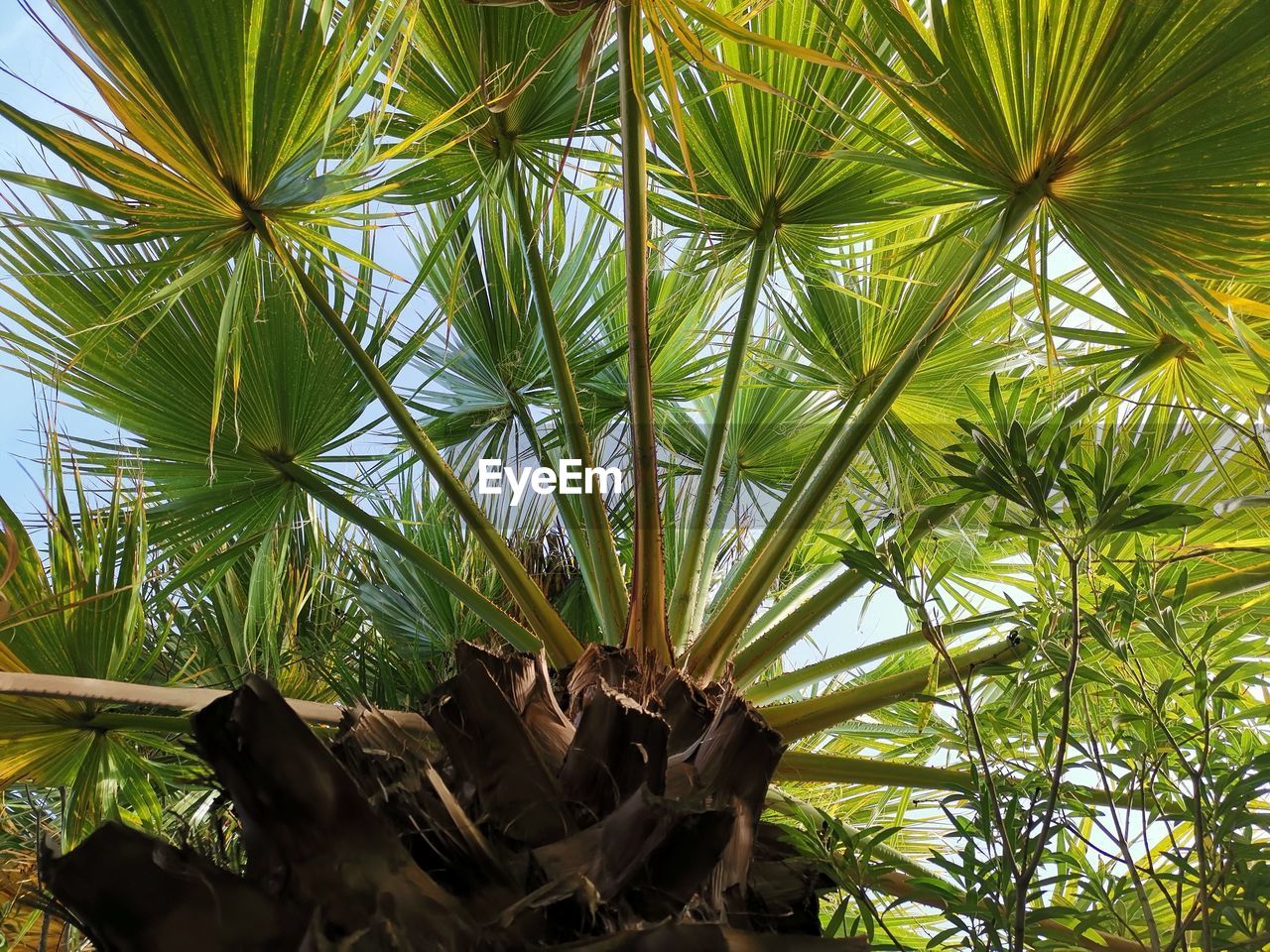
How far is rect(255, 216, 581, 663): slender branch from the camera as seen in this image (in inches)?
65.9

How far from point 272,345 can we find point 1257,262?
6.70ft

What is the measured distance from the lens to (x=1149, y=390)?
7.10ft

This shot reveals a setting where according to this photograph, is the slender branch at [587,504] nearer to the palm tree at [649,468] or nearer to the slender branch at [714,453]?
the palm tree at [649,468]

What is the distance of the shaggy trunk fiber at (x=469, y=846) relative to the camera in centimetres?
66

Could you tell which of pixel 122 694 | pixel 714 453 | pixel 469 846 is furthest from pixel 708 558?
pixel 469 846

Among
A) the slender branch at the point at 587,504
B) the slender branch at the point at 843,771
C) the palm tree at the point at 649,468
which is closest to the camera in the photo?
the palm tree at the point at 649,468

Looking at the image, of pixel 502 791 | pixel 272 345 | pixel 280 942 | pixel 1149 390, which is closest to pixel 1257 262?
pixel 1149 390

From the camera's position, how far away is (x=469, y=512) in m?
1.73

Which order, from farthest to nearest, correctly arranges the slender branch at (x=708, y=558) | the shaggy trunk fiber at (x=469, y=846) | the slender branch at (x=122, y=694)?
the slender branch at (x=708, y=558) → the slender branch at (x=122, y=694) → the shaggy trunk fiber at (x=469, y=846)

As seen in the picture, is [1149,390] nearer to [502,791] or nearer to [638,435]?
[638,435]

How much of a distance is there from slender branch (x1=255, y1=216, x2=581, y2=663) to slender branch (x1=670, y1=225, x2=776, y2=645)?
26 centimetres

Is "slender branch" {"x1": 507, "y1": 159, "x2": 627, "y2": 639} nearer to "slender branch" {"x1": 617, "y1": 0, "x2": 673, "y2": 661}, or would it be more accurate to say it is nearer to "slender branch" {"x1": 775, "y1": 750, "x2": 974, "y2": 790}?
"slender branch" {"x1": 617, "y1": 0, "x2": 673, "y2": 661}

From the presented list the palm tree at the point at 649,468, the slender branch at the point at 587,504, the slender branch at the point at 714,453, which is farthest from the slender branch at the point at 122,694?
the slender branch at the point at 714,453

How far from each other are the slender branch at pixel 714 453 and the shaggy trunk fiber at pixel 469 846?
78 cm
